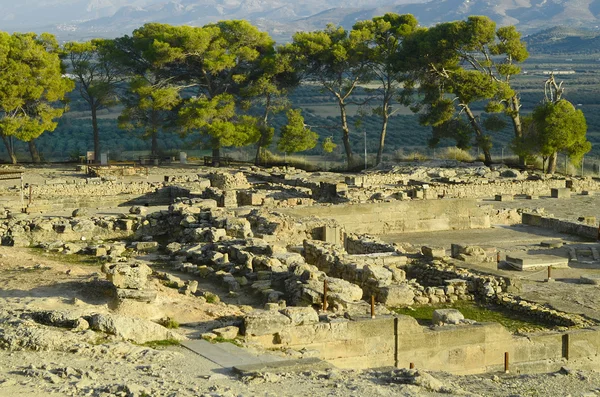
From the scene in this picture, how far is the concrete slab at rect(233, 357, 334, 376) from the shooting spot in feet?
40.3

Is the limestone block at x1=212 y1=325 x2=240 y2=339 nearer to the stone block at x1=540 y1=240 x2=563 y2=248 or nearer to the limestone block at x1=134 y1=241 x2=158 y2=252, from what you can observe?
the limestone block at x1=134 y1=241 x2=158 y2=252

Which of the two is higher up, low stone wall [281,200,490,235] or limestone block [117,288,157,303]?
limestone block [117,288,157,303]

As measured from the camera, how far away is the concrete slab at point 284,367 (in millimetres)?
12297

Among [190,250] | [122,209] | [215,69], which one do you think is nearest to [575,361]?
[190,250]

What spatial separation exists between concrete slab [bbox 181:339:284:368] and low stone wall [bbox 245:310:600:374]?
719 mm

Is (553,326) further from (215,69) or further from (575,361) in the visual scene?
(215,69)

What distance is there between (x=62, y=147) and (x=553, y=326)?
55321 mm

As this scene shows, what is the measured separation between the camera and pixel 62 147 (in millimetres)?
69000

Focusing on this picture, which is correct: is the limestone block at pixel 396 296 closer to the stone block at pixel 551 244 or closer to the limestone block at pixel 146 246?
the stone block at pixel 551 244

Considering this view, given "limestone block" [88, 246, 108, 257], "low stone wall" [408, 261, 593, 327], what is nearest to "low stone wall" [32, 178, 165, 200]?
"limestone block" [88, 246, 108, 257]

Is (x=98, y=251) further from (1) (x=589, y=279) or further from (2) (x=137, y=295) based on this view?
(1) (x=589, y=279)

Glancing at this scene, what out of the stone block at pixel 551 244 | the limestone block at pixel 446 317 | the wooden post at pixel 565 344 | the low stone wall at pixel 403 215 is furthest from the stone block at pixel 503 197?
the wooden post at pixel 565 344

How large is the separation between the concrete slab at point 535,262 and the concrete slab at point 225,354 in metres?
9.38

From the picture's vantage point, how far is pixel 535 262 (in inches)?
860
